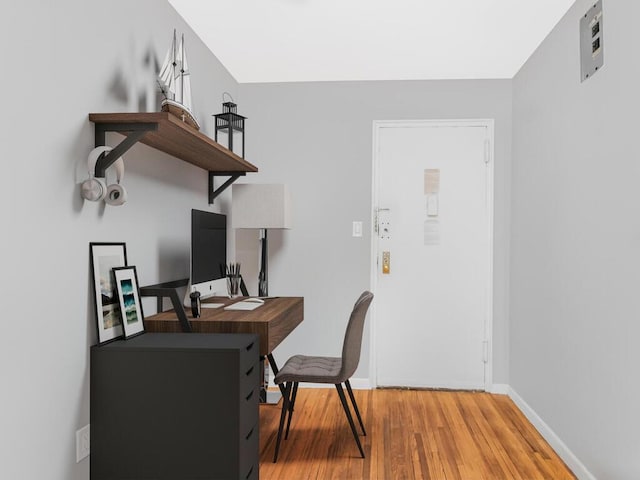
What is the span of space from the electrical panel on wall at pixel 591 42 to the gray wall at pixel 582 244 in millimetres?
50

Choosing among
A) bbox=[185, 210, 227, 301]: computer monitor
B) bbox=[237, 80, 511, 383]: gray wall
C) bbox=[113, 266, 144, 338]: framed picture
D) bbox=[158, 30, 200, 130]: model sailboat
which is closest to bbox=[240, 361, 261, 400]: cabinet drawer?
bbox=[113, 266, 144, 338]: framed picture

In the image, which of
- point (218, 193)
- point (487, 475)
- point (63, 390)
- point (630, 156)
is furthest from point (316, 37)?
point (487, 475)

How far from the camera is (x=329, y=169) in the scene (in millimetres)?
3975

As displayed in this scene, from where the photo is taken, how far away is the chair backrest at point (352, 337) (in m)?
2.59

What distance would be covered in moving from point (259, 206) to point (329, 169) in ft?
2.76

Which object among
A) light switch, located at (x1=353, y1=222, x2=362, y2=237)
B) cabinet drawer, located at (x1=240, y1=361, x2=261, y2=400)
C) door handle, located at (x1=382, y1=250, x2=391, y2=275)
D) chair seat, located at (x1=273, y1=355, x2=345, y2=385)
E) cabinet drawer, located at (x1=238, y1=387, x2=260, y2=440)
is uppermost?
light switch, located at (x1=353, y1=222, x2=362, y2=237)

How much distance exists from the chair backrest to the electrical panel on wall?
5.13ft

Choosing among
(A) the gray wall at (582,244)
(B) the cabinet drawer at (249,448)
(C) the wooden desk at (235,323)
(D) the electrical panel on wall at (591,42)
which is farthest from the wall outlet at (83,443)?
(D) the electrical panel on wall at (591,42)

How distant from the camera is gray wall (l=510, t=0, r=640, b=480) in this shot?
2020 mm

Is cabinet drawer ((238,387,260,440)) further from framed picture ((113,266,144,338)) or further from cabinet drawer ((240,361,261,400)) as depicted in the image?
framed picture ((113,266,144,338))

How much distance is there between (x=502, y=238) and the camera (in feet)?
12.6

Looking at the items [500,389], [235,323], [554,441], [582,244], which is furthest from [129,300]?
[500,389]

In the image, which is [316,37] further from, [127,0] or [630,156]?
[630,156]

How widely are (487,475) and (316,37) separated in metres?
2.70
